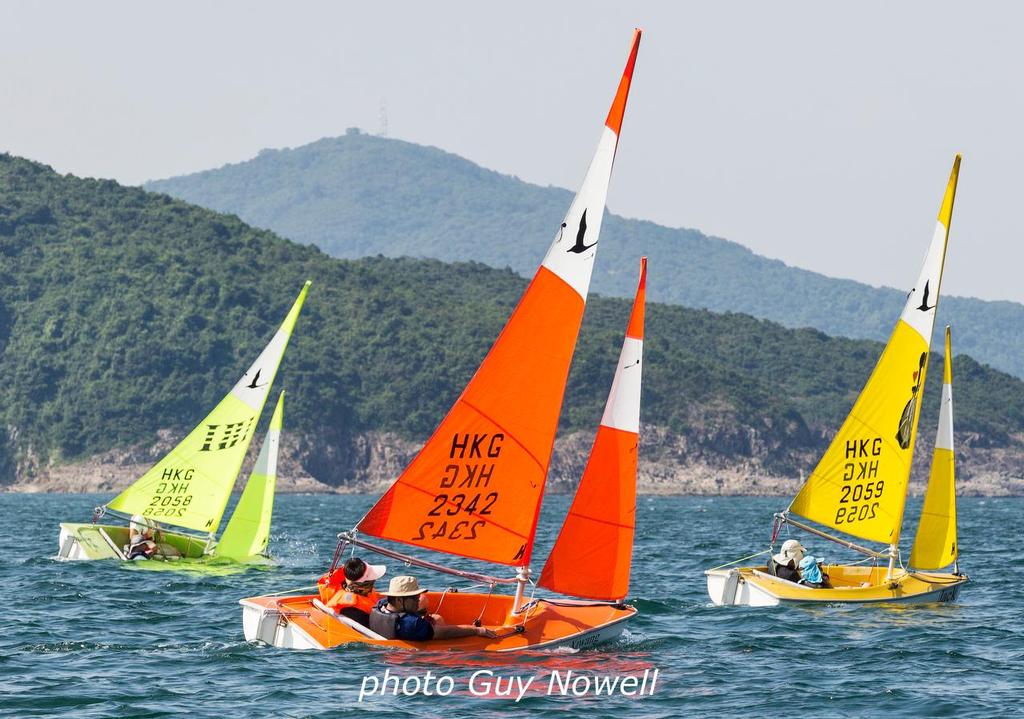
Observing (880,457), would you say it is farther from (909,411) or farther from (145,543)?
(145,543)

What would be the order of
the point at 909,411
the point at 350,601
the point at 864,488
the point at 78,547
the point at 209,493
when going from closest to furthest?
the point at 350,601, the point at 909,411, the point at 864,488, the point at 209,493, the point at 78,547

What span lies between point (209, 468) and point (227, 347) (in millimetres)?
106985

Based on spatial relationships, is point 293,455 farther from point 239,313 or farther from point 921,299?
point 921,299

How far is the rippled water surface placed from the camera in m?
16.9

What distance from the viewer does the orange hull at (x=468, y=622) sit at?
19266 mm

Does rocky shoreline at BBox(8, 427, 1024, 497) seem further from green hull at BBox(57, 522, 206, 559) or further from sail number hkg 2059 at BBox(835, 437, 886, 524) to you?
sail number hkg 2059 at BBox(835, 437, 886, 524)

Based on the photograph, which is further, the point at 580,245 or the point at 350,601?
the point at 350,601

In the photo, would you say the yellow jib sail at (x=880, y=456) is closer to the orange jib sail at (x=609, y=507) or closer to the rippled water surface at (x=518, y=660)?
the rippled water surface at (x=518, y=660)

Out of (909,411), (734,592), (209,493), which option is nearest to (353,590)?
(734,592)

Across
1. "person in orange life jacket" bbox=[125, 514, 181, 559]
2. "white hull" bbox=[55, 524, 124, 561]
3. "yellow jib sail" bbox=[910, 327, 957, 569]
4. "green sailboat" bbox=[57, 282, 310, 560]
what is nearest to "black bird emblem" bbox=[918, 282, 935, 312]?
"yellow jib sail" bbox=[910, 327, 957, 569]

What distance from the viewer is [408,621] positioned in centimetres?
1905

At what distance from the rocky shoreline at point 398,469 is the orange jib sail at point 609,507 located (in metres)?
107

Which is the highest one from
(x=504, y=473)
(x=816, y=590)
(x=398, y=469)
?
(x=504, y=473)

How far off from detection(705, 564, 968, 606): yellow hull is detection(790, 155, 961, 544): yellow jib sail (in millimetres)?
905
